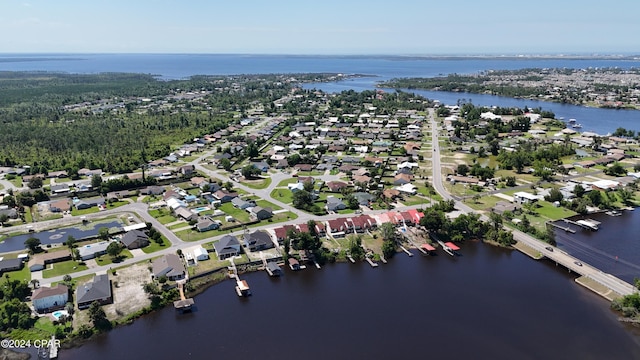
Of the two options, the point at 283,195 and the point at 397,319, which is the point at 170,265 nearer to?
the point at 397,319

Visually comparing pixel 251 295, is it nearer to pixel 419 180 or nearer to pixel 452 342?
pixel 452 342

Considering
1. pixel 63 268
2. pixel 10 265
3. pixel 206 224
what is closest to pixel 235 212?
pixel 206 224

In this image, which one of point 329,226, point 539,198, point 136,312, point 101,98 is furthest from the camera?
point 101,98

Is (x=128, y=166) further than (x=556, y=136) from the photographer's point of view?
No

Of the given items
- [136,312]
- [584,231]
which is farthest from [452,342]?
[584,231]

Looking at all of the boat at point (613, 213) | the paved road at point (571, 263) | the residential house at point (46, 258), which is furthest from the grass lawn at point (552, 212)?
the residential house at point (46, 258)

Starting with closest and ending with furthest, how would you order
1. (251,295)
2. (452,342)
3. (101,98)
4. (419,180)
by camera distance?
(452,342) → (251,295) → (419,180) → (101,98)

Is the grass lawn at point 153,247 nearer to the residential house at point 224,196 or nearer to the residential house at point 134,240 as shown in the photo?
the residential house at point 134,240
